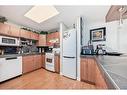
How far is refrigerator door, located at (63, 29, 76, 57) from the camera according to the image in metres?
3.01

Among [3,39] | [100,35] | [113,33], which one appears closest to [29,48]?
[3,39]

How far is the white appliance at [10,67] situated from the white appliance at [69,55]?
1.42m

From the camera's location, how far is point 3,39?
2787 mm

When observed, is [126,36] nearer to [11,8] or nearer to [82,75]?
[82,75]

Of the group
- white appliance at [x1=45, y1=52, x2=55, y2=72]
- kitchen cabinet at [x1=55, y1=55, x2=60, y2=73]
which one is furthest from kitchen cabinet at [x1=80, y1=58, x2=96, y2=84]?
white appliance at [x1=45, y1=52, x2=55, y2=72]

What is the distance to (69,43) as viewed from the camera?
3.12 metres

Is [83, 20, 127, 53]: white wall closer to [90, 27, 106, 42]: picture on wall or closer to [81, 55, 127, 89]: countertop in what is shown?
[90, 27, 106, 42]: picture on wall

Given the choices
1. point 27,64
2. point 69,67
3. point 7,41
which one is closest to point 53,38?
point 27,64

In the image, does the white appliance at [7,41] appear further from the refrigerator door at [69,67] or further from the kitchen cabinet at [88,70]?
the kitchen cabinet at [88,70]

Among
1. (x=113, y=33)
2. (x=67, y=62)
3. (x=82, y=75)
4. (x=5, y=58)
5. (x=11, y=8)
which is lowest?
(x=82, y=75)

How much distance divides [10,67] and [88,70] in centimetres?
213

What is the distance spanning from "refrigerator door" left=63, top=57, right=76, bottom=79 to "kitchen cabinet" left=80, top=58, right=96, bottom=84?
0.99 ft
